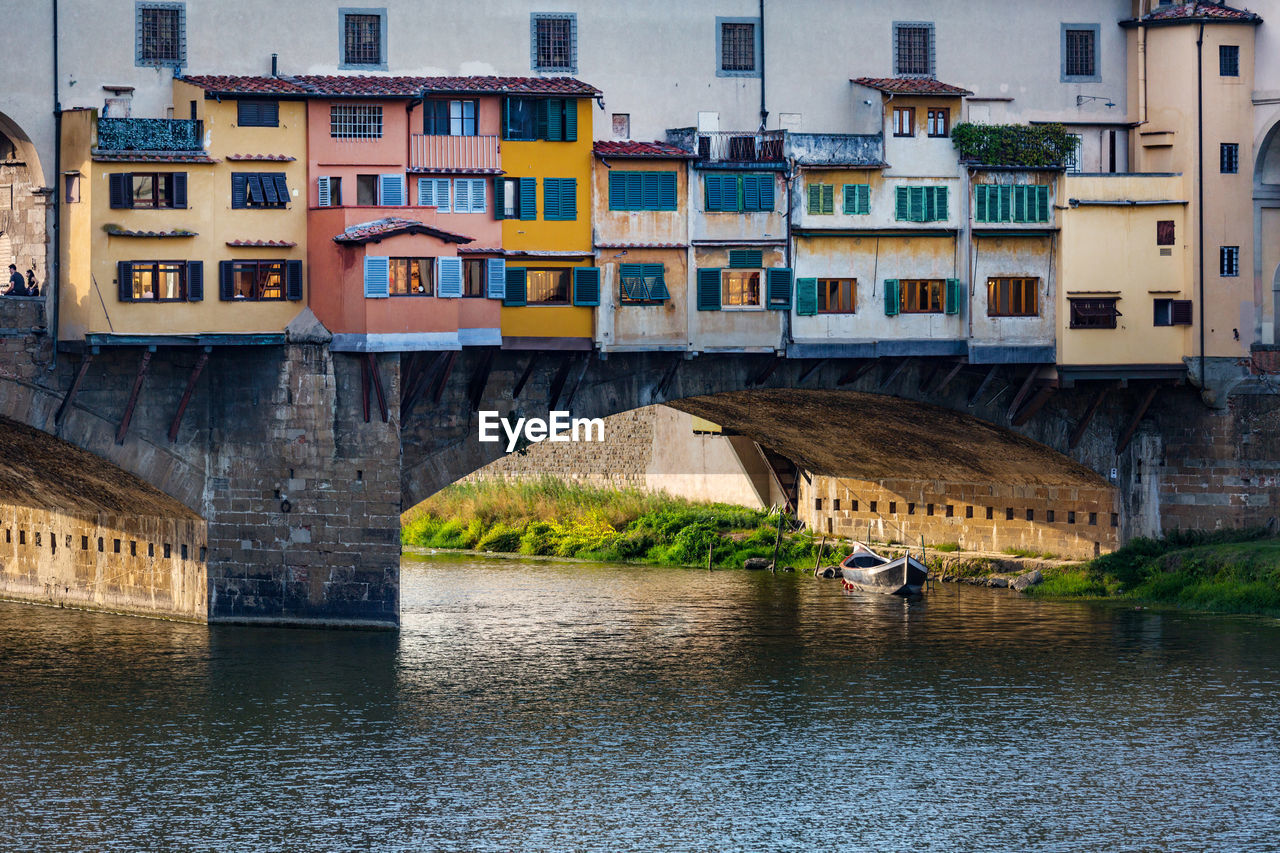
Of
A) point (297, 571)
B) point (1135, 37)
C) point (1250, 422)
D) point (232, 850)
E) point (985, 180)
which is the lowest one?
point (232, 850)

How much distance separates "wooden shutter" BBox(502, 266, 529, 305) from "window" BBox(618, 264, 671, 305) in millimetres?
2252

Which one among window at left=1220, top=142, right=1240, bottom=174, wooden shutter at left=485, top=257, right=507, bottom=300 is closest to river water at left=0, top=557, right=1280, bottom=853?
wooden shutter at left=485, top=257, right=507, bottom=300

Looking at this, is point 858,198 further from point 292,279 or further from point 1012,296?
point 292,279

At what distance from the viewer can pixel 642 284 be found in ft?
158

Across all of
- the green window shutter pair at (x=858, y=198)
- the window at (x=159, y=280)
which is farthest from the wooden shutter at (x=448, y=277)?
the green window shutter pair at (x=858, y=198)

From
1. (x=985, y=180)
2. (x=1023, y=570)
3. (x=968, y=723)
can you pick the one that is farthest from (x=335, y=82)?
(x=1023, y=570)

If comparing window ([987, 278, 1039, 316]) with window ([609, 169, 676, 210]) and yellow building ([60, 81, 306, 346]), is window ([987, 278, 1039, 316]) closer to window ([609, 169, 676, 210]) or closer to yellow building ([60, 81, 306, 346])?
window ([609, 169, 676, 210])

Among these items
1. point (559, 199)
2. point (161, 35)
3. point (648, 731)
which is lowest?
point (648, 731)

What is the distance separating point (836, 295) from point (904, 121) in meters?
4.38

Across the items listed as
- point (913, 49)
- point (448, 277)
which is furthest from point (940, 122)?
point (448, 277)

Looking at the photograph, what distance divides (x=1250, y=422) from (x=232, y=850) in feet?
104

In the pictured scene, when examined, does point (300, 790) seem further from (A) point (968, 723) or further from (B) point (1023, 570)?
(B) point (1023, 570)

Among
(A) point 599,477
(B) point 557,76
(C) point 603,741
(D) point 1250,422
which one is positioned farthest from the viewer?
(A) point 599,477

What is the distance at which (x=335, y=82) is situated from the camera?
45750mm
